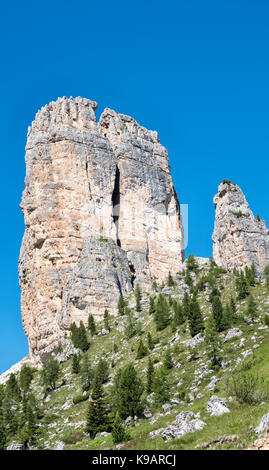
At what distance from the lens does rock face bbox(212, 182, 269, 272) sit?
12331 cm

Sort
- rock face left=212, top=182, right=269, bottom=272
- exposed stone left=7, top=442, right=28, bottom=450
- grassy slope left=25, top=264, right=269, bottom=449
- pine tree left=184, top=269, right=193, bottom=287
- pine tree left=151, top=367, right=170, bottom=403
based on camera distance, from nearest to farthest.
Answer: grassy slope left=25, top=264, right=269, bottom=449
pine tree left=151, top=367, right=170, bottom=403
exposed stone left=7, top=442, right=28, bottom=450
pine tree left=184, top=269, right=193, bottom=287
rock face left=212, top=182, right=269, bottom=272

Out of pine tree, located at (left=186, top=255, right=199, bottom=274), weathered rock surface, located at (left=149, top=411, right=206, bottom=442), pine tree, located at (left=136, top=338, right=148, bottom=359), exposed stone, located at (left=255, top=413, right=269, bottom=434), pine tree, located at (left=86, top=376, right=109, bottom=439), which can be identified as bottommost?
exposed stone, located at (left=255, top=413, right=269, bottom=434)

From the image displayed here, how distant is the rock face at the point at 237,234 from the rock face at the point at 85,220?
1245 centimetres

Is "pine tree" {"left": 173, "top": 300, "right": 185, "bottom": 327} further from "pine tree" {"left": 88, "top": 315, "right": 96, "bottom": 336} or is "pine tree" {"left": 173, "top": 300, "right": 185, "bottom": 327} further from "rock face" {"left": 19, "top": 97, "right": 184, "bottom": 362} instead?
"rock face" {"left": 19, "top": 97, "right": 184, "bottom": 362}

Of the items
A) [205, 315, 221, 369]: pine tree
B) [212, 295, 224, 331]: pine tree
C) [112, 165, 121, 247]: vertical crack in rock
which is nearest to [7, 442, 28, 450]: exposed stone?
[205, 315, 221, 369]: pine tree

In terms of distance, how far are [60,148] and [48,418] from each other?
224 ft

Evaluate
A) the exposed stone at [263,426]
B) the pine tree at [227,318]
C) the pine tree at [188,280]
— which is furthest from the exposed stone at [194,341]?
the exposed stone at [263,426]

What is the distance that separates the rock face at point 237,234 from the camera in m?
123

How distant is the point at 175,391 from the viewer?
5550 cm

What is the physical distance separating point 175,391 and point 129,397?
4760 millimetres

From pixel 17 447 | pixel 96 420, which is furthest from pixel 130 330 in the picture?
pixel 96 420

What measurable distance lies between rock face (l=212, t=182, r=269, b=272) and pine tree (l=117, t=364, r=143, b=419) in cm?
6870

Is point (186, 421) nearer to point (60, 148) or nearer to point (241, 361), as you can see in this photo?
point (241, 361)

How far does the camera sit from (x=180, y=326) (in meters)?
81.4
